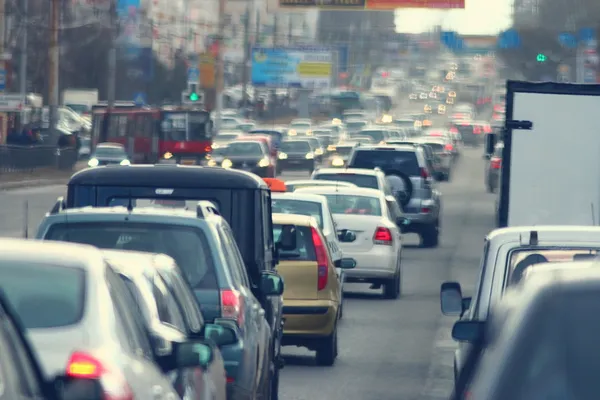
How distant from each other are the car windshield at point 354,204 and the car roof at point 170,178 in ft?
36.1

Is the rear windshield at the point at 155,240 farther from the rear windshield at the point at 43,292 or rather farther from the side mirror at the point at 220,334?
the rear windshield at the point at 43,292

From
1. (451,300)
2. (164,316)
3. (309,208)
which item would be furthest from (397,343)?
(164,316)

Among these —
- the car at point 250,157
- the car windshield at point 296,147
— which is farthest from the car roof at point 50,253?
the car windshield at point 296,147

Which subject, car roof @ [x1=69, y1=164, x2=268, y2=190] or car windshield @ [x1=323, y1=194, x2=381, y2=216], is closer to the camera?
car roof @ [x1=69, y1=164, x2=268, y2=190]

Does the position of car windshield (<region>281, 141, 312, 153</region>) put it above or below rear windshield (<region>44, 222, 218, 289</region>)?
below

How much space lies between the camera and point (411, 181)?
30.5 meters

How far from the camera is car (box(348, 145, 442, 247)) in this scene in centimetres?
2998

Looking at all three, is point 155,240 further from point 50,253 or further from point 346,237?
point 346,237

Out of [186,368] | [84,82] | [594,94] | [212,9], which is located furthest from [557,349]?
[212,9]

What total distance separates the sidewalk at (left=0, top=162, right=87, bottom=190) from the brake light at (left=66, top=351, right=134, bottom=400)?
4329 cm

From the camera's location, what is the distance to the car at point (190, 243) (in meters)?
9.05

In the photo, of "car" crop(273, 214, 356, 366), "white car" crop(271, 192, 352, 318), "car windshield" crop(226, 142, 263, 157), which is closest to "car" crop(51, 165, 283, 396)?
"car" crop(273, 214, 356, 366)

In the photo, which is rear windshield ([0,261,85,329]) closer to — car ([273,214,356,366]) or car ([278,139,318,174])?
car ([273,214,356,366])

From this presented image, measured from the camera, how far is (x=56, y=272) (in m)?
6.23
